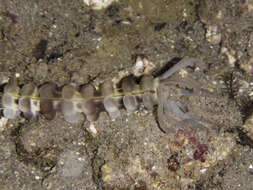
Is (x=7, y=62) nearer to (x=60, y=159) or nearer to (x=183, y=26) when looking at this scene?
(x=60, y=159)

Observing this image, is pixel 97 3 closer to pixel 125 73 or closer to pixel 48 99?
pixel 125 73

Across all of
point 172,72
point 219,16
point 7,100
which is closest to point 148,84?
point 172,72

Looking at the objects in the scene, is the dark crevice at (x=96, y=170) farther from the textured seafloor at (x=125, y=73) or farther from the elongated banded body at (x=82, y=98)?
the elongated banded body at (x=82, y=98)

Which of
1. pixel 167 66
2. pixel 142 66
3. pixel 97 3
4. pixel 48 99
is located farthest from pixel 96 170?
pixel 97 3

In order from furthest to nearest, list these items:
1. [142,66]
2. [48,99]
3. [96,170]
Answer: [142,66] → [96,170] → [48,99]

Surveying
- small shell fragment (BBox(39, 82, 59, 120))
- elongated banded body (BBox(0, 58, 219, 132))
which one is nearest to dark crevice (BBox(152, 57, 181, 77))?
elongated banded body (BBox(0, 58, 219, 132))

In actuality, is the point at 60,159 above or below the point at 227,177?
above

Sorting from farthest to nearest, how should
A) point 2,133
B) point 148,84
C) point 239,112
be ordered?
point 2,133 → point 239,112 → point 148,84

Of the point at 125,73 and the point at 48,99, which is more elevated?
the point at 125,73

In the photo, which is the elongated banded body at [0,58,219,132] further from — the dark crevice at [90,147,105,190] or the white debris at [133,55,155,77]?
the dark crevice at [90,147,105,190]
